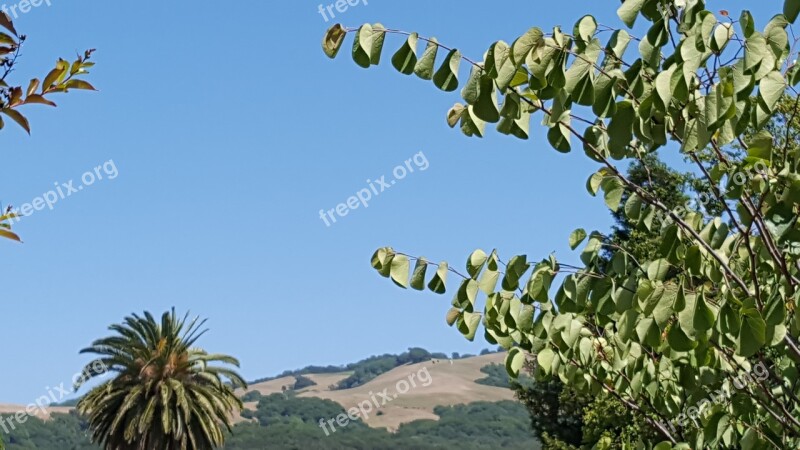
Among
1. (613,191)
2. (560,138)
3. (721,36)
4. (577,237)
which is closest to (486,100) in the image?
(560,138)

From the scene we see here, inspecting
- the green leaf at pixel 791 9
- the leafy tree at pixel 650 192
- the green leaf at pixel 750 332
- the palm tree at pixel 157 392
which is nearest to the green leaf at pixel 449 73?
the leafy tree at pixel 650 192

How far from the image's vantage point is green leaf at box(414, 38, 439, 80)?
3.99 meters

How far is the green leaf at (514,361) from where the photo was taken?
5348 mm

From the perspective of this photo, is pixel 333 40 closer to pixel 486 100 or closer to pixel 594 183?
pixel 486 100

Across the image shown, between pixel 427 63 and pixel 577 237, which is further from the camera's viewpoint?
pixel 577 237

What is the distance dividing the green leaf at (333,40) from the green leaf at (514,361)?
206 cm

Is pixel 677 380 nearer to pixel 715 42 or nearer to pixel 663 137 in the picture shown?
pixel 663 137

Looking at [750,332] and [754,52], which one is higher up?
[754,52]

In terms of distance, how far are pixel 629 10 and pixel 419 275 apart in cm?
166

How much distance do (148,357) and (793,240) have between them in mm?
44456

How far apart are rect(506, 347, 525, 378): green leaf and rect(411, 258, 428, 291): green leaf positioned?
83cm

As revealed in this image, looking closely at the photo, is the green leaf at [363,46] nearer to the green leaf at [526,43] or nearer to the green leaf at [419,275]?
the green leaf at [526,43]

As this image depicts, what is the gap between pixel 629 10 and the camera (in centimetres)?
377

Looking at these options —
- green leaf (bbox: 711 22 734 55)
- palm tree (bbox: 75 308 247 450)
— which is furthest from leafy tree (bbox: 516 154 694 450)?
green leaf (bbox: 711 22 734 55)
